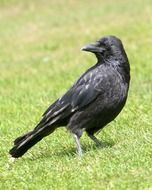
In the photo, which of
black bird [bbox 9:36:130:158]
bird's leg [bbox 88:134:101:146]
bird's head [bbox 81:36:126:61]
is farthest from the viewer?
bird's leg [bbox 88:134:101:146]

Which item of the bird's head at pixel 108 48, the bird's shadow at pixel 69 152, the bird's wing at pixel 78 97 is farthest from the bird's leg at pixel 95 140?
the bird's head at pixel 108 48

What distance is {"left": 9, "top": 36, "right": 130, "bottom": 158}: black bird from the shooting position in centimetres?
855

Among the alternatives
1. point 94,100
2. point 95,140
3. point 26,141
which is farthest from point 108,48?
point 26,141

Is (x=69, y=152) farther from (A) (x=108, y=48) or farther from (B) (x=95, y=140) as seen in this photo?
(A) (x=108, y=48)

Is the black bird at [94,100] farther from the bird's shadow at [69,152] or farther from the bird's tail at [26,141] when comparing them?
the bird's shadow at [69,152]

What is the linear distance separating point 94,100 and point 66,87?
237 inches

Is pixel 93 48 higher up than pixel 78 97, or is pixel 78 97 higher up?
pixel 93 48

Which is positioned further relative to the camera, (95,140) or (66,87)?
(66,87)

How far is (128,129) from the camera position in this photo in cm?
973

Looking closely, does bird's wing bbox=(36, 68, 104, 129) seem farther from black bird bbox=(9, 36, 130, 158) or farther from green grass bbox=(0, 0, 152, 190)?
green grass bbox=(0, 0, 152, 190)

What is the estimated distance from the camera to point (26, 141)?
8.70m

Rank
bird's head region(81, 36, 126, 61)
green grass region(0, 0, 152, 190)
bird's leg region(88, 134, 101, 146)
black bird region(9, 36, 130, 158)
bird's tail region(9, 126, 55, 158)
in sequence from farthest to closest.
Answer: bird's leg region(88, 134, 101, 146)
bird's head region(81, 36, 126, 61)
bird's tail region(9, 126, 55, 158)
black bird region(9, 36, 130, 158)
green grass region(0, 0, 152, 190)

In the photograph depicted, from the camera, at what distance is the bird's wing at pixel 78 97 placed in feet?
28.2

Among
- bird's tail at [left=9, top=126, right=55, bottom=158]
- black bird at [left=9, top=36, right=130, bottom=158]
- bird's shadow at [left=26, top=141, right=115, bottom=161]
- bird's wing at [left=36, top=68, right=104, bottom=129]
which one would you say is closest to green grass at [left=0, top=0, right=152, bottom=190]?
bird's shadow at [left=26, top=141, right=115, bottom=161]
